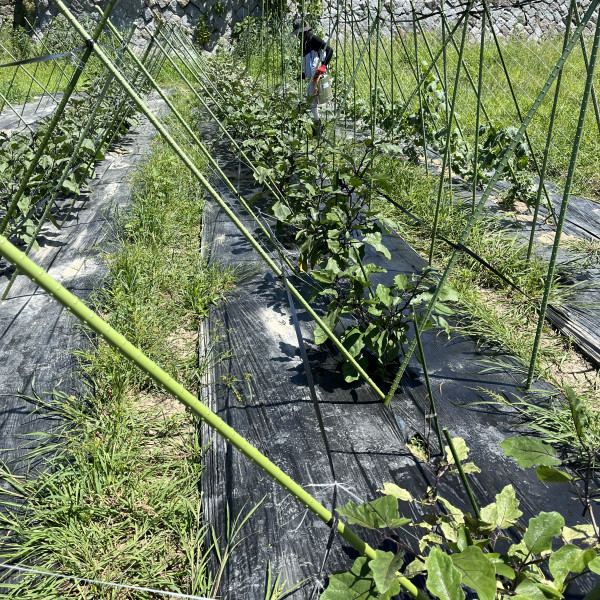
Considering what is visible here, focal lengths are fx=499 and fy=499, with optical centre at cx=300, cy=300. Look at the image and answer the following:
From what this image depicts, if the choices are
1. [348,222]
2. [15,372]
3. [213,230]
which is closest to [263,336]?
[348,222]

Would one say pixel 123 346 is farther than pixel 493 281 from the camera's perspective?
No

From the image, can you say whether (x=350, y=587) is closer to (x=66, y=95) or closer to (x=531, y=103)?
(x=66, y=95)

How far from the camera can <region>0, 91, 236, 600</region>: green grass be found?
1198mm

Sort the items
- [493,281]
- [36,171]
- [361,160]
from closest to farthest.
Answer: [361,160] → [493,281] → [36,171]

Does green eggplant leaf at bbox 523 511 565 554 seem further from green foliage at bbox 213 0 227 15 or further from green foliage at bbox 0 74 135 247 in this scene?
green foliage at bbox 213 0 227 15

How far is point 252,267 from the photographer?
2.60 m

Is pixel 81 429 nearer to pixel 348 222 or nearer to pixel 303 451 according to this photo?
pixel 303 451

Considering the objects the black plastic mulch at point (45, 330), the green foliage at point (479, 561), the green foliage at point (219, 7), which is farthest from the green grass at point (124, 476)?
the green foliage at point (219, 7)

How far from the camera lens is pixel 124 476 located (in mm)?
1439

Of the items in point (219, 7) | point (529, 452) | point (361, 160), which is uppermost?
point (219, 7)

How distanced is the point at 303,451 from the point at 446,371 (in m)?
0.66

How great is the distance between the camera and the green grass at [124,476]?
1.20 meters

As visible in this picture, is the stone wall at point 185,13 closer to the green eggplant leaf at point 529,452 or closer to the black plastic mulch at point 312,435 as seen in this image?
the black plastic mulch at point 312,435

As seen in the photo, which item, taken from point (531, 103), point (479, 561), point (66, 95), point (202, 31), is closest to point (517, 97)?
point (531, 103)
